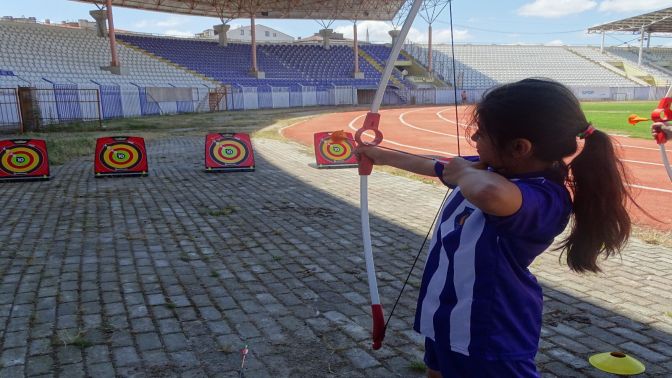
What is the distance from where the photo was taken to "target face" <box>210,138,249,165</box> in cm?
1120

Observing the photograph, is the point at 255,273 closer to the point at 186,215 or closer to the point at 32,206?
the point at 186,215

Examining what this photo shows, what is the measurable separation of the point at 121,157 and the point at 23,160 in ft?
5.96

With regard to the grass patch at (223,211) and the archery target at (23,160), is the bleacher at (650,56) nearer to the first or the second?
the grass patch at (223,211)

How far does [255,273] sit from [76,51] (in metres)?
33.7

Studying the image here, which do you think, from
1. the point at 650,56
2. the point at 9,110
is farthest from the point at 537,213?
the point at 650,56

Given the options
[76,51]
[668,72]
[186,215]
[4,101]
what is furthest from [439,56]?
[186,215]

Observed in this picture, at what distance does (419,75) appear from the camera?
5669 cm

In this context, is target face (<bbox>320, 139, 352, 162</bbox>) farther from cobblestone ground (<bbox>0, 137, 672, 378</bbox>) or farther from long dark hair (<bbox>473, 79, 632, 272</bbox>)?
long dark hair (<bbox>473, 79, 632, 272</bbox>)

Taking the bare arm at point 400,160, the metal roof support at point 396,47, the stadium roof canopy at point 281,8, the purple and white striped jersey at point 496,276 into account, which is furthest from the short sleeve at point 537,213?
the stadium roof canopy at point 281,8

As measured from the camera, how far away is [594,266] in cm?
180

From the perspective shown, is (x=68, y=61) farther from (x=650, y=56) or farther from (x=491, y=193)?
(x=650, y=56)

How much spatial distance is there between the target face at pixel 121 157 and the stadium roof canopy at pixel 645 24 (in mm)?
58955

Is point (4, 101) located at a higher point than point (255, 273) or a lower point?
higher

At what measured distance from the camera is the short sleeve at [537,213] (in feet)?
4.77
